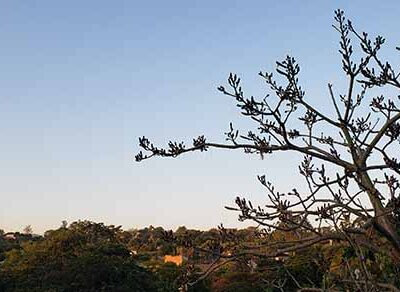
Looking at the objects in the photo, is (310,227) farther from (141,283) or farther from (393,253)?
(141,283)

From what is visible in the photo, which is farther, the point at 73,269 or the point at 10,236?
the point at 10,236

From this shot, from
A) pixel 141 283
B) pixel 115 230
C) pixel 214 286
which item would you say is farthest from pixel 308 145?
pixel 115 230

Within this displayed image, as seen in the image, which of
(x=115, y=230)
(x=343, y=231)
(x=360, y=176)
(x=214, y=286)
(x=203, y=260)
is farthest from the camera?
(x=115, y=230)

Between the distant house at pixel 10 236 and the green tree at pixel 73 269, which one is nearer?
the green tree at pixel 73 269

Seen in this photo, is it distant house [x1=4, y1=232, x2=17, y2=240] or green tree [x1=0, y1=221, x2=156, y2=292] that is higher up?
distant house [x1=4, y1=232, x2=17, y2=240]

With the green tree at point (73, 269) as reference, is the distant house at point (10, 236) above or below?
above

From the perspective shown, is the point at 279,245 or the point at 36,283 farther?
the point at 36,283

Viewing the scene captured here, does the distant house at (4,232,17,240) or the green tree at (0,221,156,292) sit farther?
the distant house at (4,232,17,240)

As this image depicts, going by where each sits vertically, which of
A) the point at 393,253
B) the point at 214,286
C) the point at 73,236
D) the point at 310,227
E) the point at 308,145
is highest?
the point at 73,236

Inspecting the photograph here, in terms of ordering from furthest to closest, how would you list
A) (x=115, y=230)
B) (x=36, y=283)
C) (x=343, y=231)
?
(x=115, y=230) → (x=36, y=283) → (x=343, y=231)

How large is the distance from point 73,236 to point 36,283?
5353mm

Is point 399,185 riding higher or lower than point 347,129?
lower

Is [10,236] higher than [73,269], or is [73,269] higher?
[10,236]

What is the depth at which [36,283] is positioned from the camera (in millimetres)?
24281
